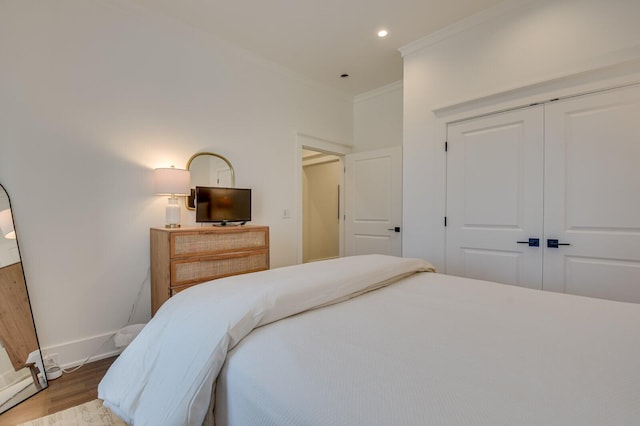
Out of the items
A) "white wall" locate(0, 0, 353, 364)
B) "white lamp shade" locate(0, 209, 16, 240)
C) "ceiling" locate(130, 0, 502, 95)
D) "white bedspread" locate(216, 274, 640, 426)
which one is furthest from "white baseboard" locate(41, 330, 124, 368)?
"ceiling" locate(130, 0, 502, 95)

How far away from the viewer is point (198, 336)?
1.05m

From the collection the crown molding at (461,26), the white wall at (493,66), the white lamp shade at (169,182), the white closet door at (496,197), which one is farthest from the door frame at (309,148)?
the white closet door at (496,197)

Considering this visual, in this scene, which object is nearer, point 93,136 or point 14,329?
point 14,329

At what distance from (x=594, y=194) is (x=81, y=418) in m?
3.61

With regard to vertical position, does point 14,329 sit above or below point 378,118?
below

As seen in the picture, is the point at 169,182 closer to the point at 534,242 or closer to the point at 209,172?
the point at 209,172

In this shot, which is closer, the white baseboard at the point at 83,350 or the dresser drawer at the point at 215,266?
the white baseboard at the point at 83,350

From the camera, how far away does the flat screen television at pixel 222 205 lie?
9.29 ft

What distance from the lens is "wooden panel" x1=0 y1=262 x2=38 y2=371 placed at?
6.23ft

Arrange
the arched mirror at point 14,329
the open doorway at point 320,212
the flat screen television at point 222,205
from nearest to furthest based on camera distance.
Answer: the arched mirror at point 14,329
the flat screen television at point 222,205
the open doorway at point 320,212

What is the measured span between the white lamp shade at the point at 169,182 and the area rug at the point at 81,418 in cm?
150

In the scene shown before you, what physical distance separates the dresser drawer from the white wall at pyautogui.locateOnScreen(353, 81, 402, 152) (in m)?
2.36

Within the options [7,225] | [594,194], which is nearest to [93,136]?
[7,225]

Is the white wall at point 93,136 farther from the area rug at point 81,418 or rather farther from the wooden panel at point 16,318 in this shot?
the area rug at point 81,418
